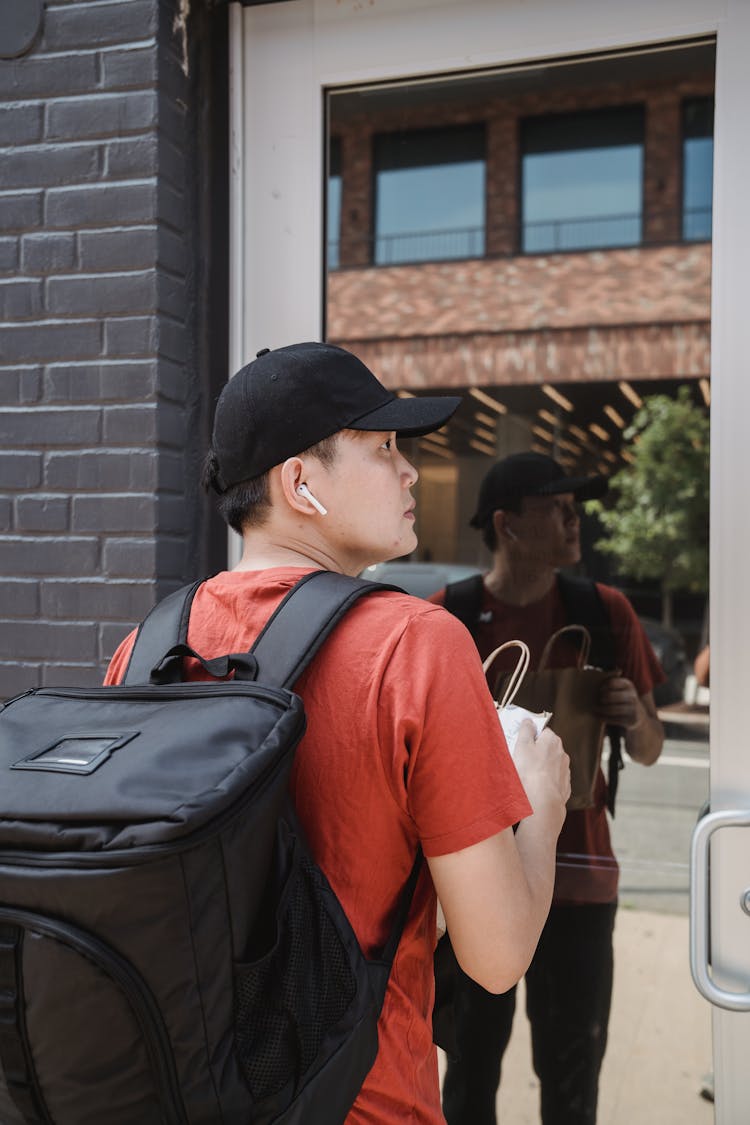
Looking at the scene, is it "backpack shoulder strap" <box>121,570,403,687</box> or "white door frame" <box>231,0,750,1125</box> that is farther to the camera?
"white door frame" <box>231,0,750,1125</box>

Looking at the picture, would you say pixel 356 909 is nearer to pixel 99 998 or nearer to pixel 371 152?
pixel 99 998

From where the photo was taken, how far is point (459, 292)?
4.61m

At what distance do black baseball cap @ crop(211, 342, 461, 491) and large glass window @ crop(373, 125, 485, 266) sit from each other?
8.37 feet

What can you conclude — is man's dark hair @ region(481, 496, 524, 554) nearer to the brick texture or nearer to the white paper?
the brick texture

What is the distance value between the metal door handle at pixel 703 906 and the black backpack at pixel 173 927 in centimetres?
82

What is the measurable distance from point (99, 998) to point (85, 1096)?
0.12m

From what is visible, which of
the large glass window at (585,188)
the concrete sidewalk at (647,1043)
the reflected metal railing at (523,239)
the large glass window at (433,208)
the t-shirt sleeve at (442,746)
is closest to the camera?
the t-shirt sleeve at (442,746)

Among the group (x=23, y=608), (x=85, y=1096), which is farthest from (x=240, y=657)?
(x=23, y=608)

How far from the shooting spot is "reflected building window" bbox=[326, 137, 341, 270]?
2094 mm

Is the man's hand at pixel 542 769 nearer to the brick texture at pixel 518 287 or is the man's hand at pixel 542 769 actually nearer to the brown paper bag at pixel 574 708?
the brown paper bag at pixel 574 708

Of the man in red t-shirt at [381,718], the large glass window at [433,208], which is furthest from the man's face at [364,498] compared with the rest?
the large glass window at [433,208]

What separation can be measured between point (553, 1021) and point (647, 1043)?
0.23 meters

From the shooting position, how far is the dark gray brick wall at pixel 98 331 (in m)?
1.91

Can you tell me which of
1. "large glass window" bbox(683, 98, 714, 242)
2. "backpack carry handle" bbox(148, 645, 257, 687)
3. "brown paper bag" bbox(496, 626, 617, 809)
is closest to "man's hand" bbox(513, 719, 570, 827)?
"backpack carry handle" bbox(148, 645, 257, 687)
